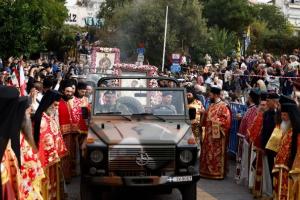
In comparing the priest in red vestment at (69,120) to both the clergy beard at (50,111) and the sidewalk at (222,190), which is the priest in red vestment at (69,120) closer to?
the clergy beard at (50,111)

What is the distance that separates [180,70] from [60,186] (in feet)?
76.3

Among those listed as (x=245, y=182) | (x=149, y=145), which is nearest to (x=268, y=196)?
(x=245, y=182)

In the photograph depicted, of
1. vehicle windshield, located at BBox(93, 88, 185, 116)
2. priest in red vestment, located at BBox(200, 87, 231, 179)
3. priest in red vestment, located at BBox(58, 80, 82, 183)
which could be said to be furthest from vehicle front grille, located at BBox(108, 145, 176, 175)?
priest in red vestment, located at BBox(200, 87, 231, 179)

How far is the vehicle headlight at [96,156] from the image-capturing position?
7938mm

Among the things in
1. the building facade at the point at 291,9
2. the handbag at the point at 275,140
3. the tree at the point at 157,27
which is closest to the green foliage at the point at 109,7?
the tree at the point at 157,27

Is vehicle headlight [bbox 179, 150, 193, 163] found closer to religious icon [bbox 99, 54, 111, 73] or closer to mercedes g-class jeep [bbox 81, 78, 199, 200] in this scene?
mercedes g-class jeep [bbox 81, 78, 199, 200]

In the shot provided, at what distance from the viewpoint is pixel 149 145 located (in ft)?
26.0

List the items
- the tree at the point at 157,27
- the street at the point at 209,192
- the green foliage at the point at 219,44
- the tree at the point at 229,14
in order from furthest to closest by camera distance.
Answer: the tree at the point at 229,14
the green foliage at the point at 219,44
the tree at the point at 157,27
the street at the point at 209,192

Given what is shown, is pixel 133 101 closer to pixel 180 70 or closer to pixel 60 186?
pixel 60 186

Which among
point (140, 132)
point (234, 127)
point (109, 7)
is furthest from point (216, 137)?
point (109, 7)

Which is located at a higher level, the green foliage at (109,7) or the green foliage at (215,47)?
the green foliage at (109,7)

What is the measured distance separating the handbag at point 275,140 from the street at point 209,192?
147 centimetres

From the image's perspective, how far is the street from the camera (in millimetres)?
9477

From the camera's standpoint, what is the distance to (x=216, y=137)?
1124cm
